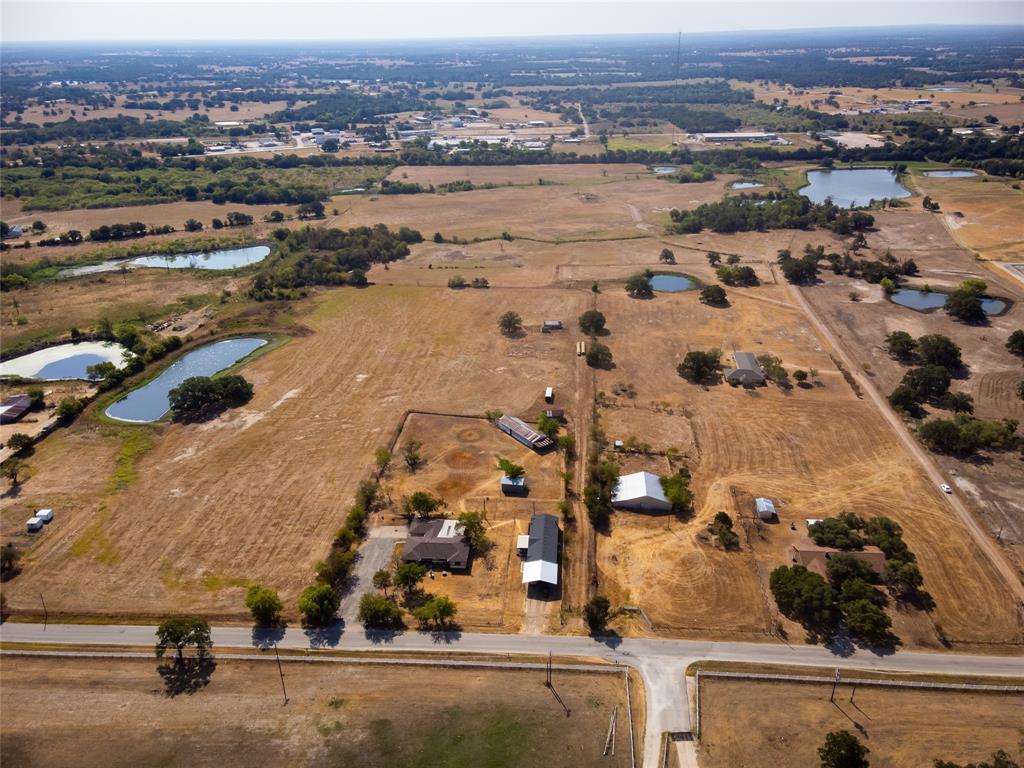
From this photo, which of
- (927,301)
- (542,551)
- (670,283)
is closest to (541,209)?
(670,283)

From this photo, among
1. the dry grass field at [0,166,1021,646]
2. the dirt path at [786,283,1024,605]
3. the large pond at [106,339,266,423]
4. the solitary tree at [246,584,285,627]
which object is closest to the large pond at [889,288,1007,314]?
the dry grass field at [0,166,1021,646]

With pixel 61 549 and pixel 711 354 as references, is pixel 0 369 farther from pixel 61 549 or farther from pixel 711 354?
pixel 711 354

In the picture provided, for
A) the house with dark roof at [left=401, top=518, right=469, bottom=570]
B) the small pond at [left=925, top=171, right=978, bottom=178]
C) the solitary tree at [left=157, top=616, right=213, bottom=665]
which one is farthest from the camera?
the small pond at [left=925, top=171, right=978, bottom=178]

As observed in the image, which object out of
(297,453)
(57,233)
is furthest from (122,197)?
(297,453)

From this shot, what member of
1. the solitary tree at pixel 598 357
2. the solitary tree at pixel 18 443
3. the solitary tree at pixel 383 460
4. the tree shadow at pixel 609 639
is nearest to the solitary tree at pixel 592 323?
the solitary tree at pixel 598 357

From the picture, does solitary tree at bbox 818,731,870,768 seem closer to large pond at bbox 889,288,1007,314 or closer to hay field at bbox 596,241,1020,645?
hay field at bbox 596,241,1020,645

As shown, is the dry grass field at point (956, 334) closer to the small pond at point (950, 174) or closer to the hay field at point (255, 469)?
the hay field at point (255, 469)

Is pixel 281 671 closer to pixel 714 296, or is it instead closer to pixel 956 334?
pixel 714 296
